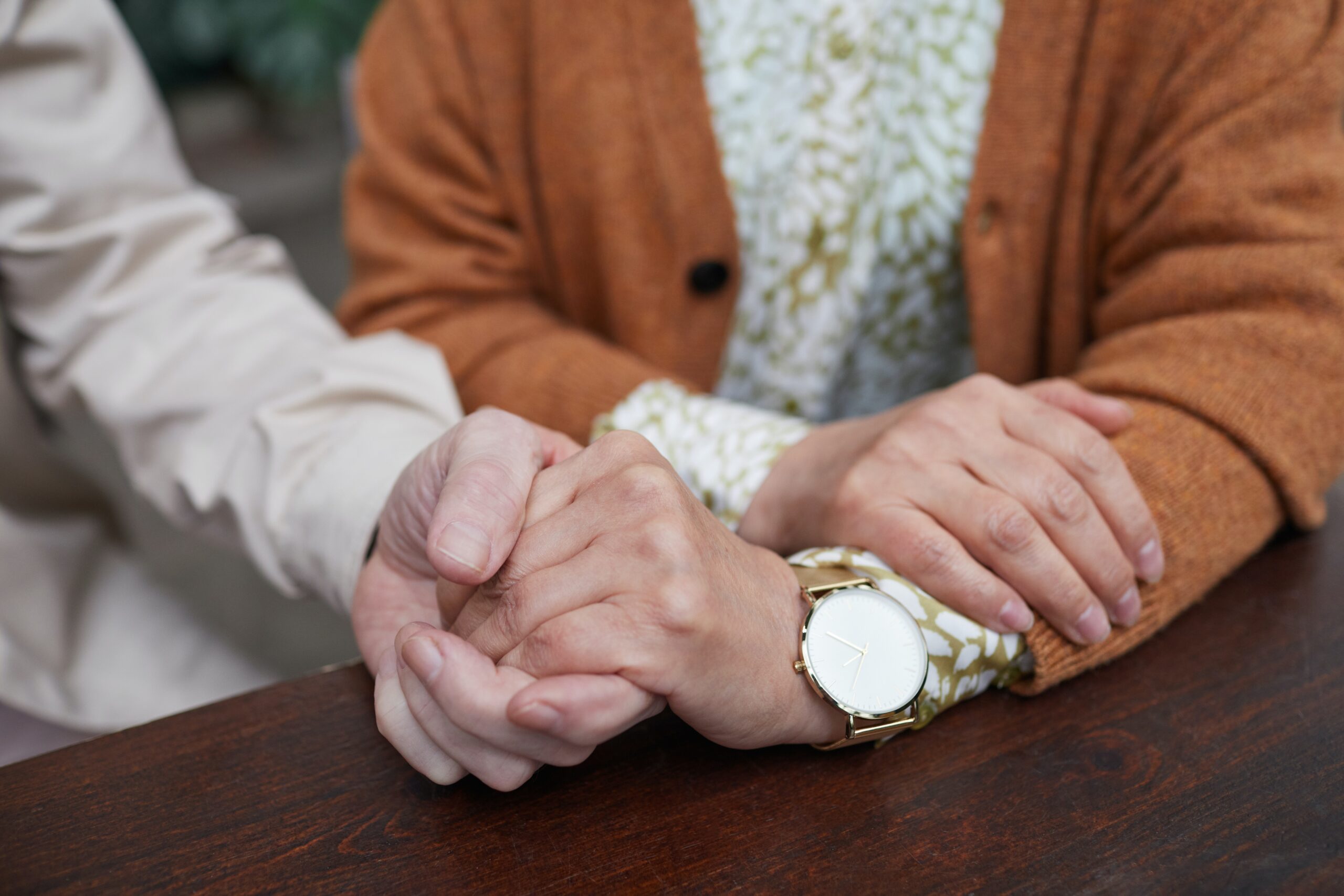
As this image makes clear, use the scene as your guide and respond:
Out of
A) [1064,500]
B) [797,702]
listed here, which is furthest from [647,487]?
[1064,500]

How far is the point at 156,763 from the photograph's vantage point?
0.47 m

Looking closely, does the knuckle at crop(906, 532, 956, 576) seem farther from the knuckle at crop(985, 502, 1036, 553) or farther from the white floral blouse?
the white floral blouse

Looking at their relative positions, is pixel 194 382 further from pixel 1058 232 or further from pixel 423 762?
pixel 1058 232

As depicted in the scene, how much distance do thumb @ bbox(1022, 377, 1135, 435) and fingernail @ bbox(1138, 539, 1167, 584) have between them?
87 millimetres

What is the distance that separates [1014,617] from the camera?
0.52m

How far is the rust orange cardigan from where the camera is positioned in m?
0.60

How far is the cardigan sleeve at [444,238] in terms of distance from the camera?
83cm

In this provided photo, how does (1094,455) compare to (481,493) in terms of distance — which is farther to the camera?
(1094,455)

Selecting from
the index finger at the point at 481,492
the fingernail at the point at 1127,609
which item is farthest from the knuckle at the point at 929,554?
the index finger at the point at 481,492

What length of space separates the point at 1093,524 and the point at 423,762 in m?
0.39

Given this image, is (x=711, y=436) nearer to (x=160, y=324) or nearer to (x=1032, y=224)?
(x=1032, y=224)

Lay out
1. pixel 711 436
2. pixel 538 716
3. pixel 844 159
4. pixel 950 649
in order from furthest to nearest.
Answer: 1. pixel 844 159
2. pixel 711 436
3. pixel 950 649
4. pixel 538 716

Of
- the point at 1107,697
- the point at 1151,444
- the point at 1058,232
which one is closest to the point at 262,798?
the point at 1107,697

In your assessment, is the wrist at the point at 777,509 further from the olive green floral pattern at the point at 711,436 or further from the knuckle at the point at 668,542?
the knuckle at the point at 668,542
